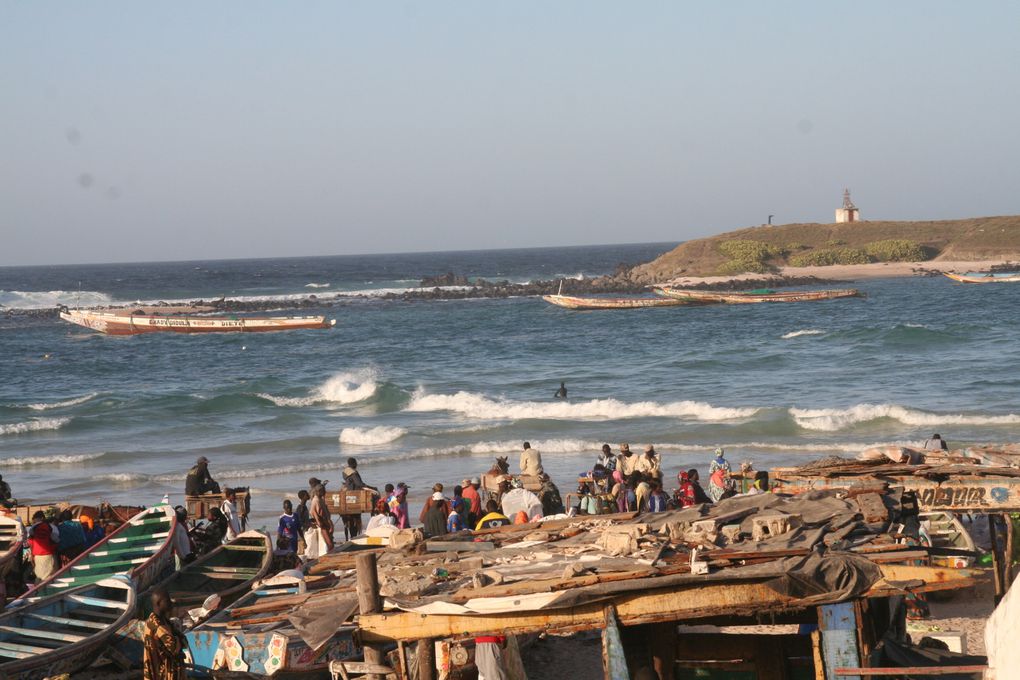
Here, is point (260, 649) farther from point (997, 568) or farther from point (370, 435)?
point (370, 435)

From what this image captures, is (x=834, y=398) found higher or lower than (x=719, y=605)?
lower

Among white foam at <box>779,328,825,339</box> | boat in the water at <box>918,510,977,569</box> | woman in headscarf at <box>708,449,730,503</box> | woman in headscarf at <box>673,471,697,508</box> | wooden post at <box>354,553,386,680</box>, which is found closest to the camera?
wooden post at <box>354,553,386,680</box>

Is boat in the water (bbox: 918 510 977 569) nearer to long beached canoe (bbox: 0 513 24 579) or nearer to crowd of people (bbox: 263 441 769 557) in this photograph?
crowd of people (bbox: 263 441 769 557)

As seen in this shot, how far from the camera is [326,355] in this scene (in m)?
51.5

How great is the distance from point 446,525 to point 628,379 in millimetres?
24897

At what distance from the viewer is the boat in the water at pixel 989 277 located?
271 feet

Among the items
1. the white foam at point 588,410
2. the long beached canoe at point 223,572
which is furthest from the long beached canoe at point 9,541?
the white foam at point 588,410

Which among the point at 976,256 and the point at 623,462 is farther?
the point at 976,256

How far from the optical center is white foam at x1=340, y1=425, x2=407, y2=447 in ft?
95.6

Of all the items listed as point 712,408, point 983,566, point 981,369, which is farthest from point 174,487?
point 981,369

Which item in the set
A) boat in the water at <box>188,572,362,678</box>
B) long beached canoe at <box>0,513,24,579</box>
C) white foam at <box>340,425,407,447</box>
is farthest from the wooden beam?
white foam at <box>340,425,407,447</box>

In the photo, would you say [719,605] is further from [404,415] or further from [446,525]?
[404,415]

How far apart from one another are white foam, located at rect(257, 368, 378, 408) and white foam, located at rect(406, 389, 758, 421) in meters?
3.10

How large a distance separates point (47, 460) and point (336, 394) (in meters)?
11.0
